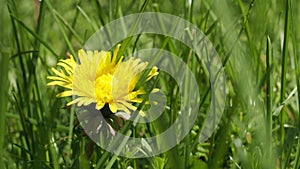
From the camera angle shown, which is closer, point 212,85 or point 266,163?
point 266,163

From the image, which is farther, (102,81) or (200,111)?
(200,111)

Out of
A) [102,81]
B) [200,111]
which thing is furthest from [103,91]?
[200,111]

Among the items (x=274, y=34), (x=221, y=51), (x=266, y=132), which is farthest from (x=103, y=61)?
(x=274, y=34)

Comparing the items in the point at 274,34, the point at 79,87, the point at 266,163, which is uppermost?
the point at 274,34

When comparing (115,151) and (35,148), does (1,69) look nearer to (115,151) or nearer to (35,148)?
(115,151)

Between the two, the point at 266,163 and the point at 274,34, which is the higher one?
the point at 274,34

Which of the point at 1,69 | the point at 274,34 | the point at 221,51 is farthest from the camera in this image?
the point at 274,34

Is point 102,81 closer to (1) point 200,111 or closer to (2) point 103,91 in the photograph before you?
(2) point 103,91

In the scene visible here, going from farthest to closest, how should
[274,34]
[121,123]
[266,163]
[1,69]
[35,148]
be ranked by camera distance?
[274,34]
[35,148]
[121,123]
[266,163]
[1,69]
